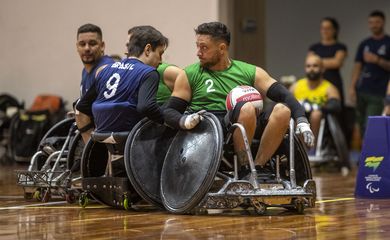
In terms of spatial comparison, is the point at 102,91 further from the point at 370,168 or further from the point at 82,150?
the point at 370,168

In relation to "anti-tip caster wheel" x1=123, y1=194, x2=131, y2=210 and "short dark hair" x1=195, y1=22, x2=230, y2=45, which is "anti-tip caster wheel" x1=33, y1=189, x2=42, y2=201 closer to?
"anti-tip caster wheel" x1=123, y1=194, x2=131, y2=210

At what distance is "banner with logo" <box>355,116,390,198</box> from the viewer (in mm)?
8023

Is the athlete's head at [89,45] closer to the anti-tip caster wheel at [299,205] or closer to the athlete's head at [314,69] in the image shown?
the anti-tip caster wheel at [299,205]

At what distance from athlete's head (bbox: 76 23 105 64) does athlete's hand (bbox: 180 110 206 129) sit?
1.55m

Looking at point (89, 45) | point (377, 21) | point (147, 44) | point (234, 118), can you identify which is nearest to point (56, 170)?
point (89, 45)

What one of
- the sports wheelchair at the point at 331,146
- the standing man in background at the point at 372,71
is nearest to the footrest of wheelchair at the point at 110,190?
the sports wheelchair at the point at 331,146

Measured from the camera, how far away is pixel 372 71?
1308 centimetres

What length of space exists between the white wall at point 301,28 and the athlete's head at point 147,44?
11.5m

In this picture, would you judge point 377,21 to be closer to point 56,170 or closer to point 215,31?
point 215,31

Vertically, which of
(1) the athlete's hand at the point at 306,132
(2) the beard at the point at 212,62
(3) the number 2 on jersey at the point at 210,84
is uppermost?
(2) the beard at the point at 212,62

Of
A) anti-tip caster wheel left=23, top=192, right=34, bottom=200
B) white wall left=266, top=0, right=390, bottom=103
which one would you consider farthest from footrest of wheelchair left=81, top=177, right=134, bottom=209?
white wall left=266, top=0, right=390, bottom=103

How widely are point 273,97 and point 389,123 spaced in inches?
66.4

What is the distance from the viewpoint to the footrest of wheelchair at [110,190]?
6.76 metres

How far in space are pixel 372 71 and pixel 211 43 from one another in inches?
263
